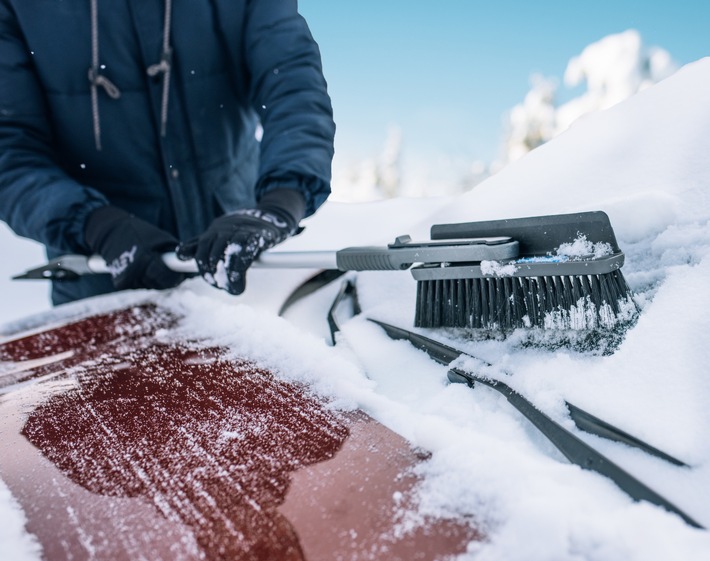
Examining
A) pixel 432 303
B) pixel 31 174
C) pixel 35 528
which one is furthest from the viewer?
pixel 31 174

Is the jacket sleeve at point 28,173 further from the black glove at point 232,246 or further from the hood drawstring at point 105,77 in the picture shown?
the black glove at point 232,246

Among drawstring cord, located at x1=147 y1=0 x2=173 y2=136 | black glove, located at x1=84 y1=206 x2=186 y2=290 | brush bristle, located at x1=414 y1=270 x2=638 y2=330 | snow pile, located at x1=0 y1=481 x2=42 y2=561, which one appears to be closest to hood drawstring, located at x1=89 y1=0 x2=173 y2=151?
drawstring cord, located at x1=147 y1=0 x2=173 y2=136

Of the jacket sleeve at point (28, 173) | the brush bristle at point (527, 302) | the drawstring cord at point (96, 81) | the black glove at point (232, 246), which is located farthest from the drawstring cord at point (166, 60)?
the brush bristle at point (527, 302)

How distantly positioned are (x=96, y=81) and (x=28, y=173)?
15.4 inches

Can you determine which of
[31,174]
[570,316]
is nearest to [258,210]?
[31,174]

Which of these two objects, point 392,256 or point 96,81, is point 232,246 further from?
point 96,81

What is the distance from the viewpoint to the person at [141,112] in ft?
5.45

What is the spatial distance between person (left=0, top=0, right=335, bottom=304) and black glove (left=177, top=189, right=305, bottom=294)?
6cm

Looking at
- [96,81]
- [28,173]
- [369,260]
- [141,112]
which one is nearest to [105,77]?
[96,81]

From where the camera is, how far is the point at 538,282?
902 millimetres

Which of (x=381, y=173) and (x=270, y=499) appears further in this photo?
(x=381, y=173)

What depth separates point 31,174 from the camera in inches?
67.3

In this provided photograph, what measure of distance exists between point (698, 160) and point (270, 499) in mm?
1034

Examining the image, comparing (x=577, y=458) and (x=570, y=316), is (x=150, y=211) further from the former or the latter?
(x=577, y=458)
